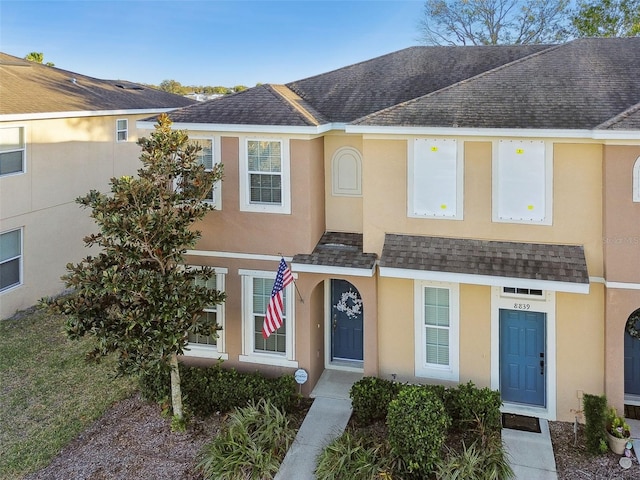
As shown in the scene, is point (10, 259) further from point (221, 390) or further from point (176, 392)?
point (221, 390)

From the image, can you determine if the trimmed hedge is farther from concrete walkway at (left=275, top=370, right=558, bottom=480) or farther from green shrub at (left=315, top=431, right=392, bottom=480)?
green shrub at (left=315, top=431, right=392, bottom=480)

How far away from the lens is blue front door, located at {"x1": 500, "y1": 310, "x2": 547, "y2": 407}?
1117 cm

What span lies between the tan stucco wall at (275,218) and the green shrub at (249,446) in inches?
147

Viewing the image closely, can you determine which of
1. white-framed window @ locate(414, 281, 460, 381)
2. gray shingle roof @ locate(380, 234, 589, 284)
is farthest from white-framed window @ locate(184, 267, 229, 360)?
white-framed window @ locate(414, 281, 460, 381)

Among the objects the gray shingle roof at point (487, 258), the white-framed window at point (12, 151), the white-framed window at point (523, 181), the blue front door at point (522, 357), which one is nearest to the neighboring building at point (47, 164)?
the white-framed window at point (12, 151)

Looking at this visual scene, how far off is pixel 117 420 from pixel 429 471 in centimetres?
691

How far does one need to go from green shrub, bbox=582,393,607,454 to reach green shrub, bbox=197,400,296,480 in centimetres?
579

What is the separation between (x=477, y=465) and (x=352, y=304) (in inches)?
208

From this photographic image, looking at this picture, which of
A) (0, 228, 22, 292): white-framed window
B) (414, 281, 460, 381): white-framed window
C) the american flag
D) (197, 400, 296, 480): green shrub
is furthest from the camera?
(0, 228, 22, 292): white-framed window

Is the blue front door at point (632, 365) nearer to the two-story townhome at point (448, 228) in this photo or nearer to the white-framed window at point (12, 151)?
the two-story townhome at point (448, 228)

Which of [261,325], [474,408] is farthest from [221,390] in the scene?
[474,408]

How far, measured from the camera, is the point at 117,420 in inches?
447

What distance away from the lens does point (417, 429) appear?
8.91 m

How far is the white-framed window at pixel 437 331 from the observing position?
Answer: 37.6ft
